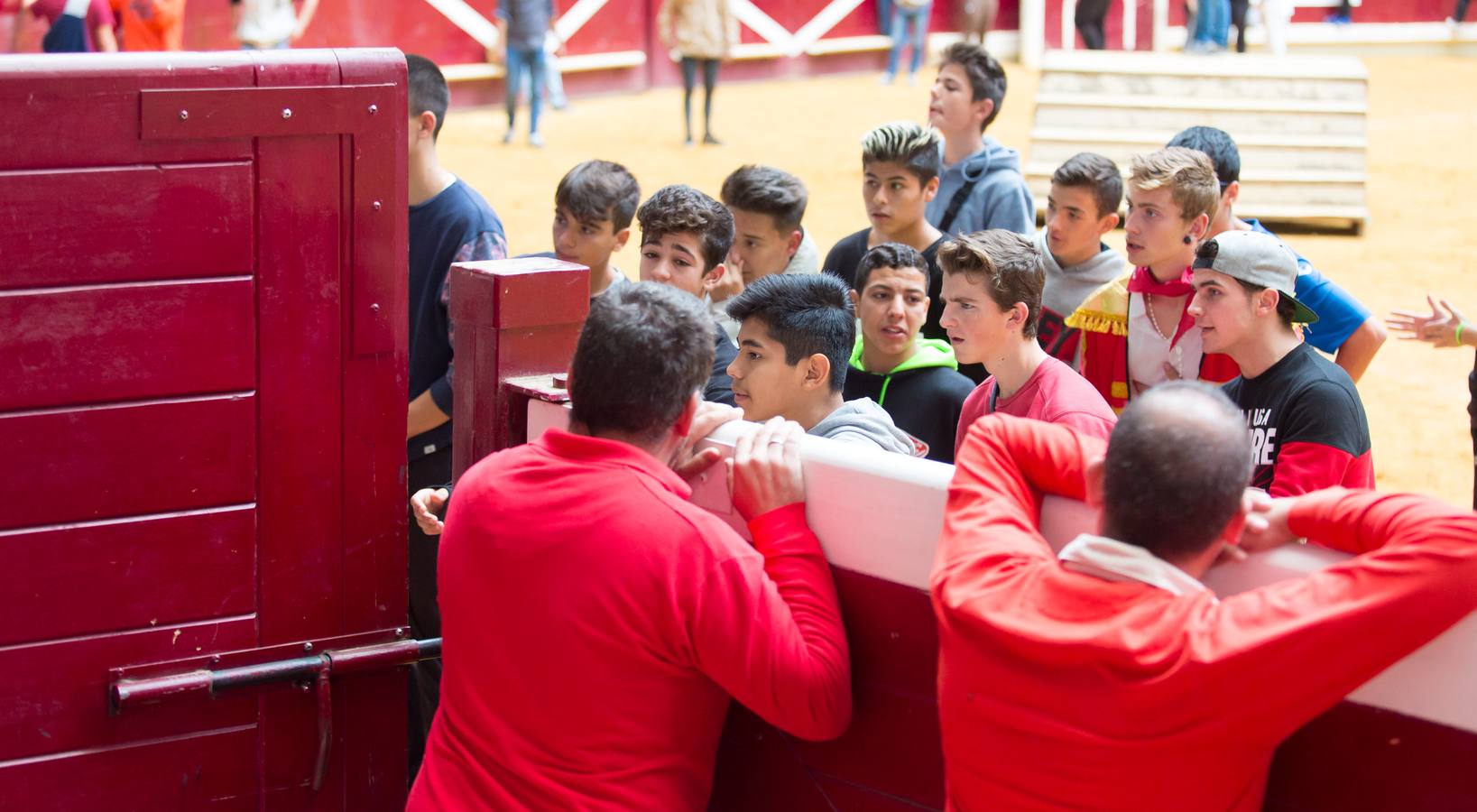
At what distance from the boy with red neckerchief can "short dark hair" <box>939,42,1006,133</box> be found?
→ 1896 millimetres

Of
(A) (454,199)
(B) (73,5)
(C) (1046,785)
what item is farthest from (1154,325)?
(B) (73,5)

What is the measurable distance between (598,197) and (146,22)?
12.6 m

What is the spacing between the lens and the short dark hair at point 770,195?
5.35 m

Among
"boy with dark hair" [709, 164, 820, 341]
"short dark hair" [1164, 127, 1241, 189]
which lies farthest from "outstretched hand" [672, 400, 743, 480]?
"short dark hair" [1164, 127, 1241, 189]

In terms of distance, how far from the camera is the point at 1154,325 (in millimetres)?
4512

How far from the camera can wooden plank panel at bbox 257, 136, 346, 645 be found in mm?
3254

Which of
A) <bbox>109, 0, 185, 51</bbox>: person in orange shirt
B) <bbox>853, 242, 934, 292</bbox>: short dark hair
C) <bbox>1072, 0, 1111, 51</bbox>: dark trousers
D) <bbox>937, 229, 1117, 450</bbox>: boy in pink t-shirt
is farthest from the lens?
<bbox>1072, 0, 1111, 51</bbox>: dark trousers

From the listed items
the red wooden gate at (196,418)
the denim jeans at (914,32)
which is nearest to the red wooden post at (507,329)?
the red wooden gate at (196,418)

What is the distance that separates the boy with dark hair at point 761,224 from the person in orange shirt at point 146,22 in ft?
38.6

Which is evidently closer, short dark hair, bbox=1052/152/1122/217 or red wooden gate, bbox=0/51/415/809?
red wooden gate, bbox=0/51/415/809

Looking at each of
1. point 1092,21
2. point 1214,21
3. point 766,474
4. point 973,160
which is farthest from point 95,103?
point 1214,21

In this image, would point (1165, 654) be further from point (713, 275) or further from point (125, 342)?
point (713, 275)

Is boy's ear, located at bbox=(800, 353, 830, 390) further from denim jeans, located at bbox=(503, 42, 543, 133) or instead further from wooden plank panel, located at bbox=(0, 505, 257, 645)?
denim jeans, located at bbox=(503, 42, 543, 133)

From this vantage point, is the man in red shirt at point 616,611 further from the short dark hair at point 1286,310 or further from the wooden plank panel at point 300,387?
the short dark hair at point 1286,310
